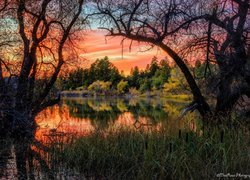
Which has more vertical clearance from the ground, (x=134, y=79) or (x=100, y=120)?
(x=134, y=79)

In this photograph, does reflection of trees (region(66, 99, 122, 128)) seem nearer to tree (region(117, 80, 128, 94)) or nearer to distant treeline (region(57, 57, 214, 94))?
distant treeline (region(57, 57, 214, 94))

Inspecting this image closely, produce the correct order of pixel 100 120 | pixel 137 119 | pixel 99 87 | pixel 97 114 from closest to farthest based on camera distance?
pixel 137 119
pixel 100 120
pixel 97 114
pixel 99 87

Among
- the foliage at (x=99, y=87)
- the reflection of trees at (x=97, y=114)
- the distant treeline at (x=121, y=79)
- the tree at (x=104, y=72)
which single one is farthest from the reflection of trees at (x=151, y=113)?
→ the tree at (x=104, y=72)

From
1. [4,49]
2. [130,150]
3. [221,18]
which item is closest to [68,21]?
A: [4,49]

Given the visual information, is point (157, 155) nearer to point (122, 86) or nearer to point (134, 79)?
point (122, 86)

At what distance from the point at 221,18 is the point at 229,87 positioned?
2764 mm

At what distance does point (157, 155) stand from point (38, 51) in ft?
40.3

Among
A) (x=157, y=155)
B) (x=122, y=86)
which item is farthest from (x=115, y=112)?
(x=122, y=86)

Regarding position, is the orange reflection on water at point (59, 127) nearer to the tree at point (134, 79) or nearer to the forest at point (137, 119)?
the forest at point (137, 119)

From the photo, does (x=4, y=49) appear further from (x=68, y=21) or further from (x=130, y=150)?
(x=130, y=150)

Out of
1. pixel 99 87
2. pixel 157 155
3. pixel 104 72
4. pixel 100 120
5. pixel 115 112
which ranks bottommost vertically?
pixel 115 112

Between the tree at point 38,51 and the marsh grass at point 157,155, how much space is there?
5.04m

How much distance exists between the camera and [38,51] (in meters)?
19.6

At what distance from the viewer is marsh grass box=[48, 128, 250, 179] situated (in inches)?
329
